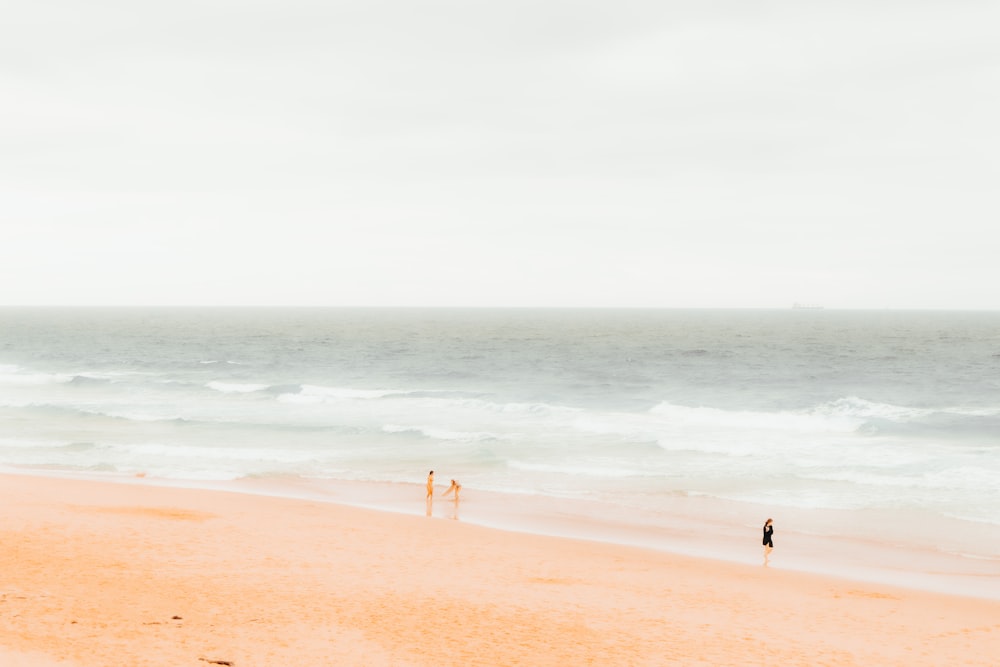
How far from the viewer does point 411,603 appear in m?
15.2

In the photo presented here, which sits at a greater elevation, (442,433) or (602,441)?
(602,441)

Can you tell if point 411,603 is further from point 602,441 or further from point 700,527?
point 602,441

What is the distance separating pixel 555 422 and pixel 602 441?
617 centimetres

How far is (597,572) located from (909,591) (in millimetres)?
6272

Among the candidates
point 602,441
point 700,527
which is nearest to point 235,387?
point 602,441

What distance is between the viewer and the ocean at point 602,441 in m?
23.5

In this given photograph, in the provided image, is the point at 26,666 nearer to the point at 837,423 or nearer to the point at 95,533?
the point at 95,533

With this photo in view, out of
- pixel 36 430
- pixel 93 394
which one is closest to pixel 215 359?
pixel 93 394

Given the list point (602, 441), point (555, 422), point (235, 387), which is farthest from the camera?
point (235, 387)

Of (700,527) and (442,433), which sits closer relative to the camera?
(700,527)

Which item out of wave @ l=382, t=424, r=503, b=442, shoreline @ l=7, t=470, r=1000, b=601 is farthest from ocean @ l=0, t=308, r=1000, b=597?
wave @ l=382, t=424, r=503, b=442

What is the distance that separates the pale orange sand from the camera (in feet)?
41.6

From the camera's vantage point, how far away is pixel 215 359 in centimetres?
8569

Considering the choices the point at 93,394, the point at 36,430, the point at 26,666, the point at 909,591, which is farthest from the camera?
the point at 93,394
